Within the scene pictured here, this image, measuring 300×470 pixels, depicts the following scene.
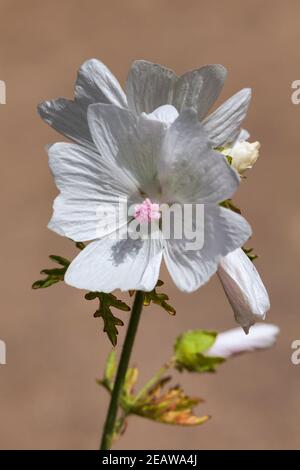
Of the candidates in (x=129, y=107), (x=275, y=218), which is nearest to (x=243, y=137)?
(x=129, y=107)

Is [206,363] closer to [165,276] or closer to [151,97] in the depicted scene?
[151,97]

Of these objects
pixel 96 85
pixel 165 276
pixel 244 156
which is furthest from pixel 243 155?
pixel 165 276

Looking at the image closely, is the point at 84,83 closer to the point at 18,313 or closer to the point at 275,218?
the point at 18,313

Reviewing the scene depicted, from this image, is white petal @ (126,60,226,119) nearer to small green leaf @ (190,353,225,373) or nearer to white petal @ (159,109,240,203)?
white petal @ (159,109,240,203)

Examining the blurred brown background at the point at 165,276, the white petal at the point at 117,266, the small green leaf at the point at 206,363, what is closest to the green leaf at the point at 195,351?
the small green leaf at the point at 206,363

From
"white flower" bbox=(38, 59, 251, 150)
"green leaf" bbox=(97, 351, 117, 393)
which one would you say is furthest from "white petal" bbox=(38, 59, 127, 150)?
"green leaf" bbox=(97, 351, 117, 393)

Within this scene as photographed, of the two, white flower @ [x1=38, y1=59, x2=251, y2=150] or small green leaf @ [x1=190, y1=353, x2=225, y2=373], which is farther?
small green leaf @ [x1=190, y1=353, x2=225, y2=373]
